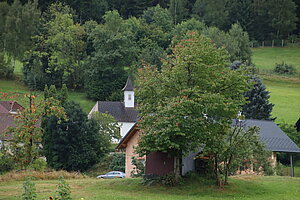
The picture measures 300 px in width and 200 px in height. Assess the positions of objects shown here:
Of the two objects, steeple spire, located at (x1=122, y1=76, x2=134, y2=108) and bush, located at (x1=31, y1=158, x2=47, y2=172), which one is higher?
steeple spire, located at (x1=122, y1=76, x2=134, y2=108)

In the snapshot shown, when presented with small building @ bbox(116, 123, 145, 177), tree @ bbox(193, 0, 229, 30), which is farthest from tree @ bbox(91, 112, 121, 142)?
tree @ bbox(193, 0, 229, 30)

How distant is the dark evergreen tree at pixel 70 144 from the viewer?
50.3 meters

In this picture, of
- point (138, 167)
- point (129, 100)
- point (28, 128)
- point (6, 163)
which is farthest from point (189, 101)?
point (129, 100)

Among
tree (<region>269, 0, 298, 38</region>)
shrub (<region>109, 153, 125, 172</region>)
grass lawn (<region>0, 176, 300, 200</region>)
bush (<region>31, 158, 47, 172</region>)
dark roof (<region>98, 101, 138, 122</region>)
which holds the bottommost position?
shrub (<region>109, 153, 125, 172</region>)

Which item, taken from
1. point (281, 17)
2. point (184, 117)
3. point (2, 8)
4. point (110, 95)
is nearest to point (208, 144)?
point (184, 117)

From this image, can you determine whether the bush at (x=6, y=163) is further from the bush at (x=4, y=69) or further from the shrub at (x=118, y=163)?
the bush at (x=4, y=69)

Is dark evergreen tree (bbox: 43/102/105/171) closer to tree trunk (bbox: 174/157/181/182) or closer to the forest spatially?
tree trunk (bbox: 174/157/181/182)

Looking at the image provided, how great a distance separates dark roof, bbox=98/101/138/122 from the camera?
6956 centimetres

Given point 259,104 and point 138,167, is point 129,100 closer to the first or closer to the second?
point 259,104

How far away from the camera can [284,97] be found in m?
74.4

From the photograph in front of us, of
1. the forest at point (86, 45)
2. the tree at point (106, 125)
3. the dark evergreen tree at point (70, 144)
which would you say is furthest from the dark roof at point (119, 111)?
the dark evergreen tree at point (70, 144)

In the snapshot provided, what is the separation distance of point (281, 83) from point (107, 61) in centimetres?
2636

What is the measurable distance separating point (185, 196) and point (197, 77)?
641 cm

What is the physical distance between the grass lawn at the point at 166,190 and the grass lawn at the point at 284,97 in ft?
108
